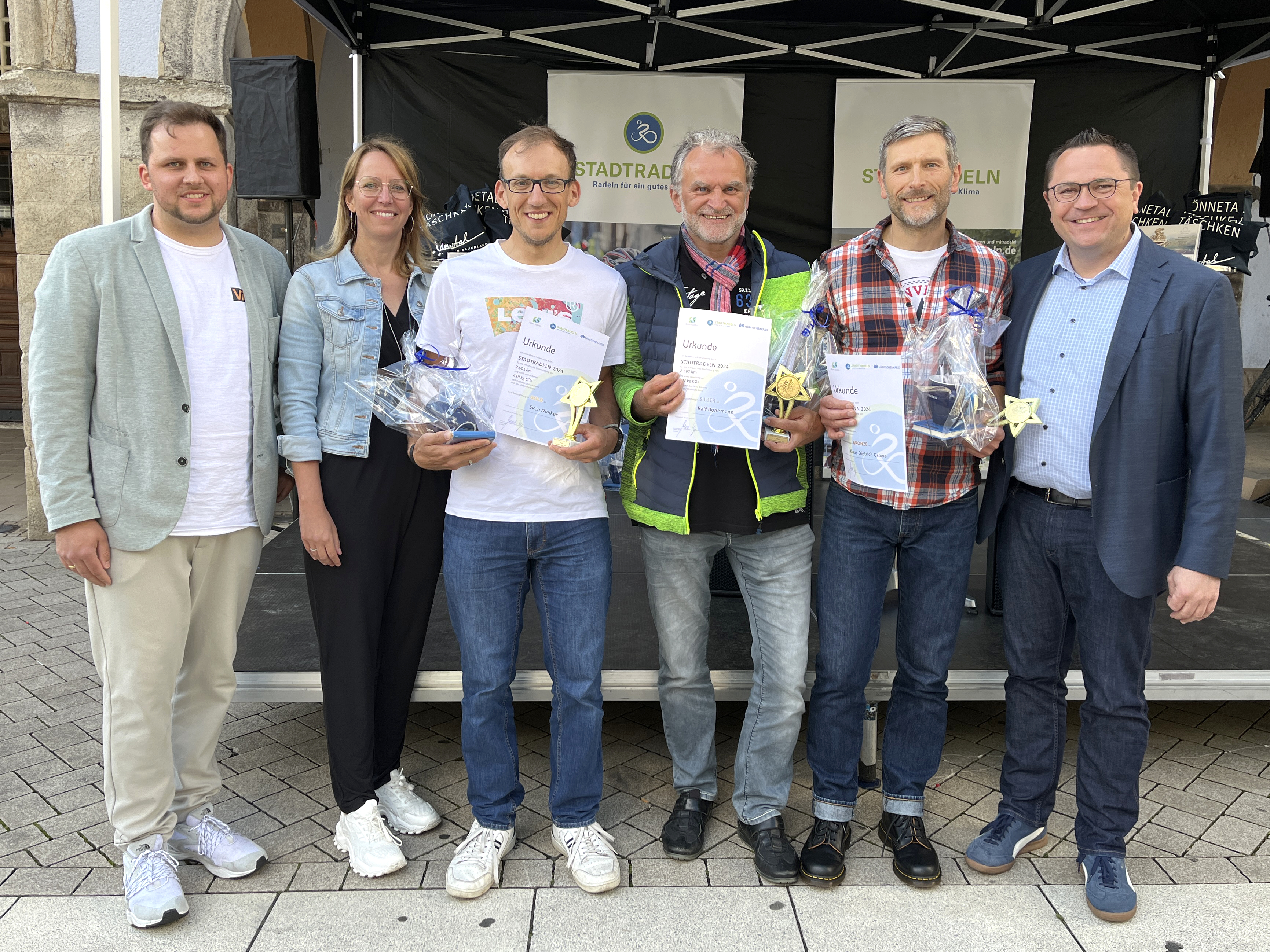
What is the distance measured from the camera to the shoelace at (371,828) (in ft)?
9.31

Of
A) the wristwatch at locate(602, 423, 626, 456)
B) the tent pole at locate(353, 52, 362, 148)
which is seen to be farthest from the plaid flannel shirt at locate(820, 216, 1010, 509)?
the tent pole at locate(353, 52, 362, 148)

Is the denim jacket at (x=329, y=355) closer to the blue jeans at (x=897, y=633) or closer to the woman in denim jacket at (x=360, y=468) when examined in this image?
the woman in denim jacket at (x=360, y=468)

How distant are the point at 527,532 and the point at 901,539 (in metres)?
1.06

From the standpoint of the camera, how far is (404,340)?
2.71 m

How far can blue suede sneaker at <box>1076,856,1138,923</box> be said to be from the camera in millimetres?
2605

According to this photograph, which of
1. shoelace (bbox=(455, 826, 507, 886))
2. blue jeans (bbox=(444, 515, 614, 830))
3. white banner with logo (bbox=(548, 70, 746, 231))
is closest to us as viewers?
blue jeans (bbox=(444, 515, 614, 830))

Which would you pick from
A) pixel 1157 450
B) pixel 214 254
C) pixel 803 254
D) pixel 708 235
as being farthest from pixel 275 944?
pixel 803 254

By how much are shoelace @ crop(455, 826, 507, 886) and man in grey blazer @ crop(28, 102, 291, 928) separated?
65 cm

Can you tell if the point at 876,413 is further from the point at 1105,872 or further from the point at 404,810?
the point at 404,810

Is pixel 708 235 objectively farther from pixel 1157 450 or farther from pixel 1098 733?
pixel 1098 733

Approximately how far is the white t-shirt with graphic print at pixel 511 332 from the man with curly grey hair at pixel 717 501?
0.47 ft

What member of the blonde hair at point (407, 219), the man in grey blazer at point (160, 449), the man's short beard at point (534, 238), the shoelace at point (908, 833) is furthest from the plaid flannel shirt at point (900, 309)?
the man in grey blazer at point (160, 449)

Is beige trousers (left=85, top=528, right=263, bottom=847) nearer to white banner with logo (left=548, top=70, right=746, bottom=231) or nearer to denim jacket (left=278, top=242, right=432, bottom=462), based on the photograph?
denim jacket (left=278, top=242, right=432, bottom=462)

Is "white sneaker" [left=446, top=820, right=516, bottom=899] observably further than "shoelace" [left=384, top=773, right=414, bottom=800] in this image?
No
